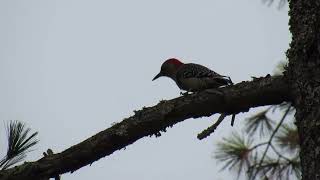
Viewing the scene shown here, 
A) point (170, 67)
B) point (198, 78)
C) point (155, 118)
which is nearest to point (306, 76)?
point (155, 118)

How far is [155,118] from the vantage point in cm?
294

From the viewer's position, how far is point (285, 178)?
4445 mm

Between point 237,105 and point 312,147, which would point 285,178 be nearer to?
point 237,105

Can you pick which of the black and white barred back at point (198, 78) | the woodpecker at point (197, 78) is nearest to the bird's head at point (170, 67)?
the woodpecker at point (197, 78)

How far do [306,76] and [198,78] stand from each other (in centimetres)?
249

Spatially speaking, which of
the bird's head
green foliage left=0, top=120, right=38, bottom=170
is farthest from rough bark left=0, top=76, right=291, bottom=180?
the bird's head

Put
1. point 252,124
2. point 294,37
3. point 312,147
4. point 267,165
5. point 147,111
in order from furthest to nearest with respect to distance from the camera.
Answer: point 252,124, point 267,165, point 147,111, point 294,37, point 312,147

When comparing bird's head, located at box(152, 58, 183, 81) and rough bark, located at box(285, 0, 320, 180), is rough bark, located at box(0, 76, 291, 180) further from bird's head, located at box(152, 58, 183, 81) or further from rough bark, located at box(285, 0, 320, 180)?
bird's head, located at box(152, 58, 183, 81)

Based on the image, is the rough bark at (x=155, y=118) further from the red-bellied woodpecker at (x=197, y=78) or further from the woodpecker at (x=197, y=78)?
the woodpecker at (x=197, y=78)

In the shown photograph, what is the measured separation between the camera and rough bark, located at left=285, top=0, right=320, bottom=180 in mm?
2426

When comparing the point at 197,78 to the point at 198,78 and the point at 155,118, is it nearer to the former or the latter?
the point at 198,78

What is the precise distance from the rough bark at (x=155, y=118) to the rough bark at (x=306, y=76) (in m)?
0.17

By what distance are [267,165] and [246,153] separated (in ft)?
1.20

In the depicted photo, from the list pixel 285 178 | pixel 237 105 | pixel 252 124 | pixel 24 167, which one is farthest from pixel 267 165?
pixel 24 167
